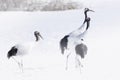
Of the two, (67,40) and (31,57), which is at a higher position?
(67,40)

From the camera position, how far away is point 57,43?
8.25 m

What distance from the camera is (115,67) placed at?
6590 mm

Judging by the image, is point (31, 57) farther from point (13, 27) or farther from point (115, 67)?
point (13, 27)

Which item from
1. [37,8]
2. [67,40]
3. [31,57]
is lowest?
[37,8]

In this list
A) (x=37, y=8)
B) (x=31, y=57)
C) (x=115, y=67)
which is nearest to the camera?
(x=115, y=67)

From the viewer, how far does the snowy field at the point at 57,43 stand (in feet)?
21.2

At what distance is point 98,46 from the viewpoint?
25.7 ft

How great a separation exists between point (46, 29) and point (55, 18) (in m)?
0.61

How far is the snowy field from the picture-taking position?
21.2ft

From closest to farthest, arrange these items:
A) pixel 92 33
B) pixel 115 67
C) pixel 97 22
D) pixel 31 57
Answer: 1. pixel 115 67
2. pixel 31 57
3. pixel 92 33
4. pixel 97 22

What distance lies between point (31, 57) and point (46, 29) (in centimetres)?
176

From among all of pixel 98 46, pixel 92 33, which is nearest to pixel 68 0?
pixel 92 33

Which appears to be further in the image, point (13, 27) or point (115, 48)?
point (13, 27)

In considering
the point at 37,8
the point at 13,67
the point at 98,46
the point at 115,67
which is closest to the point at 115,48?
the point at 98,46
